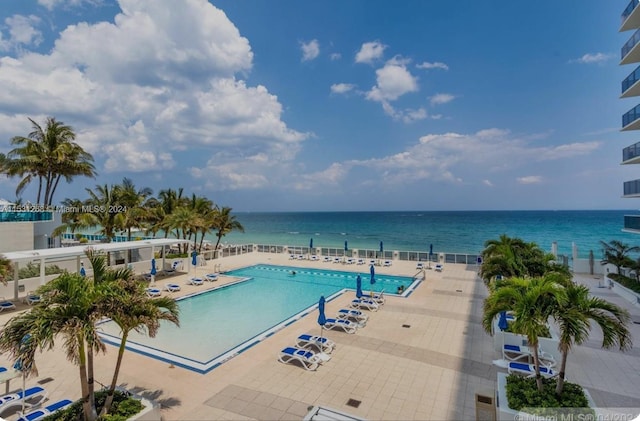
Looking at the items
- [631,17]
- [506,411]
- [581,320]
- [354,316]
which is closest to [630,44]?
[631,17]

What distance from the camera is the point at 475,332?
36.8 ft

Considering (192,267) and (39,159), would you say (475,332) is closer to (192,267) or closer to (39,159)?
(192,267)

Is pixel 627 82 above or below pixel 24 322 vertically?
above

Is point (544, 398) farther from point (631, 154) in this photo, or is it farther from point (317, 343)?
point (631, 154)

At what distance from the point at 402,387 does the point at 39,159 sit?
2810 centimetres

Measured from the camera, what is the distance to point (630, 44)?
711 inches

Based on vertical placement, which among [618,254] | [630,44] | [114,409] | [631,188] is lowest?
[114,409]

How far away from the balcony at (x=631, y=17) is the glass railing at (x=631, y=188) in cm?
878

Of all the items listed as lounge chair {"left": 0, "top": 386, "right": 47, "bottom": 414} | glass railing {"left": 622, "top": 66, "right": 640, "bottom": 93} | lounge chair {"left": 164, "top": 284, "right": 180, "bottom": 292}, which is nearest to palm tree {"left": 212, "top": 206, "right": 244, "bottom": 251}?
lounge chair {"left": 164, "top": 284, "right": 180, "bottom": 292}

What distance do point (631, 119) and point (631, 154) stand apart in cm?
205

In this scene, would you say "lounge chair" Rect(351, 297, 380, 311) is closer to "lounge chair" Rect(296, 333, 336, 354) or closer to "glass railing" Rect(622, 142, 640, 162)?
"lounge chair" Rect(296, 333, 336, 354)

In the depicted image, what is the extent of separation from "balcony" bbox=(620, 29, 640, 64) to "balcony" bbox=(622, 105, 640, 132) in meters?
2.99

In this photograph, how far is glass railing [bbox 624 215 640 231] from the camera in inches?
648

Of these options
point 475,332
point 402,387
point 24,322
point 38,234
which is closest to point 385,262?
point 475,332
